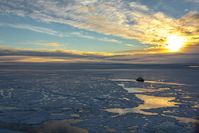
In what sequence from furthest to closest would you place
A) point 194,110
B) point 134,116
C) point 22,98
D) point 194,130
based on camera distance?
point 22,98 → point 194,110 → point 134,116 → point 194,130

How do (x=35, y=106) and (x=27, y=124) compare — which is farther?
(x=35, y=106)

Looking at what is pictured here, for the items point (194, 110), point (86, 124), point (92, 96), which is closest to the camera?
point (86, 124)

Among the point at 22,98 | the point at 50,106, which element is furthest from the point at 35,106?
the point at 22,98

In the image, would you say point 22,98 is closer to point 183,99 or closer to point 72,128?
point 72,128

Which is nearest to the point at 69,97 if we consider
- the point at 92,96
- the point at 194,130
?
the point at 92,96

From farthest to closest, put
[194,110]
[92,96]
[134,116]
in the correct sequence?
[92,96]
[194,110]
[134,116]

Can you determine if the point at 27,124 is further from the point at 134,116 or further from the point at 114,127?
the point at 134,116

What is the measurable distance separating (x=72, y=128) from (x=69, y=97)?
24.6 feet

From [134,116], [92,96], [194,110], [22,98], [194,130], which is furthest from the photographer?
[92,96]

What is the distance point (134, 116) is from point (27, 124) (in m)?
5.11

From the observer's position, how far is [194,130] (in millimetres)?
10969

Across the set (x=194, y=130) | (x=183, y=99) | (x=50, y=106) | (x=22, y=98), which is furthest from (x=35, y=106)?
(x=183, y=99)

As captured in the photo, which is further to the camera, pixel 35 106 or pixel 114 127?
pixel 35 106

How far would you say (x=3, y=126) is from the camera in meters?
11.2
